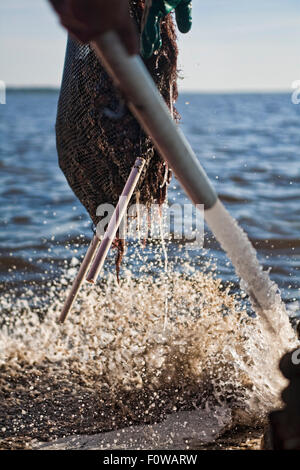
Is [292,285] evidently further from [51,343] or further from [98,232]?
[98,232]

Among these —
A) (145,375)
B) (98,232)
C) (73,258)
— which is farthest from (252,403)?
(73,258)

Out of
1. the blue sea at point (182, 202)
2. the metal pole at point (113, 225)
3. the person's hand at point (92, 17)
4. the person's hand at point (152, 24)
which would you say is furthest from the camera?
the blue sea at point (182, 202)

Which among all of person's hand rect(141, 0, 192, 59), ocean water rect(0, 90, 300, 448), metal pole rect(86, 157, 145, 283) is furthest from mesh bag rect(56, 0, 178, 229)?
ocean water rect(0, 90, 300, 448)

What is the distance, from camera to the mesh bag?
2746mm

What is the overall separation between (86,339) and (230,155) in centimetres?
1147

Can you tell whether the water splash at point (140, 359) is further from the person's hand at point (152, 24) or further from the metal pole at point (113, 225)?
the person's hand at point (152, 24)

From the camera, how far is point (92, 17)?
1.46 metres

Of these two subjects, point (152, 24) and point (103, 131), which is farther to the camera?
point (103, 131)

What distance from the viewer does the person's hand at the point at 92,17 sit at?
145cm

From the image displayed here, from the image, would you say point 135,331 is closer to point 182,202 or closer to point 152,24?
point 152,24

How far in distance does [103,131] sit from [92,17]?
1374 millimetres

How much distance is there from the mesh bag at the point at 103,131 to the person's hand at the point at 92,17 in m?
1.19

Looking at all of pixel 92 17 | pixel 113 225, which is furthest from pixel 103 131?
pixel 92 17

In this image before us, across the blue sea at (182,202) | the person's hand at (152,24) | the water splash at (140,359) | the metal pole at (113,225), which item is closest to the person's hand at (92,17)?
the person's hand at (152,24)
